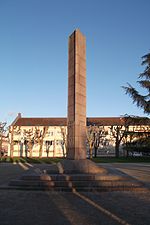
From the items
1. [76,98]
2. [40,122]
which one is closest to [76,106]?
[76,98]

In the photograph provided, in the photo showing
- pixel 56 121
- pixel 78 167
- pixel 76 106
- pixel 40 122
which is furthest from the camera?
pixel 40 122

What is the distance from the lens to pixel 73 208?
763 cm

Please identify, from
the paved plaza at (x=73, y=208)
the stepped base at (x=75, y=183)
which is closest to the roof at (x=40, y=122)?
the stepped base at (x=75, y=183)

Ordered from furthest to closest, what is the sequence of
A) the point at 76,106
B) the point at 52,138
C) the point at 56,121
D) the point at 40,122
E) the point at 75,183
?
the point at 40,122 → the point at 56,121 → the point at 52,138 → the point at 76,106 → the point at 75,183

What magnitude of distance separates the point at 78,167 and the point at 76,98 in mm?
3789

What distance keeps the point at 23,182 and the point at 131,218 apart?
19.5 ft

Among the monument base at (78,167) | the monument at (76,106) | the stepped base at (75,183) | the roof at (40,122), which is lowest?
the stepped base at (75,183)

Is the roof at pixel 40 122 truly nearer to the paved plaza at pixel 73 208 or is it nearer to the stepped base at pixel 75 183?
the stepped base at pixel 75 183

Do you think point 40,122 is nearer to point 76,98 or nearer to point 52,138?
point 52,138

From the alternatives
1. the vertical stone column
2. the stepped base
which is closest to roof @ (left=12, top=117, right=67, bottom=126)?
the vertical stone column

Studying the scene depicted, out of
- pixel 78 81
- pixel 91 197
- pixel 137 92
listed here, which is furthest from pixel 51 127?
pixel 91 197

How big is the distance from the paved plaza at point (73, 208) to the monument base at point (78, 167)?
294 cm

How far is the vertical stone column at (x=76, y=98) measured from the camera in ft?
47.6

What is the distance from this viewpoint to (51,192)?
402 inches
